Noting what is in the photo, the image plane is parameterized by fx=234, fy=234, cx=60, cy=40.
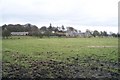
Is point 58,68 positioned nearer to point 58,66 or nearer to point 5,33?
point 58,66

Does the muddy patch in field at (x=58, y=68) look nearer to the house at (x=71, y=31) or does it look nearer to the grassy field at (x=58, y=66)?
the grassy field at (x=58, y=66)

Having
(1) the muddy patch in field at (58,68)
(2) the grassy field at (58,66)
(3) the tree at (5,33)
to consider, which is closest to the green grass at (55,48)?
(2) the grassy field at (58,66)

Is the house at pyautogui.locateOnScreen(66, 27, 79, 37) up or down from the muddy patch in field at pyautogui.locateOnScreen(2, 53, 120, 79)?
up

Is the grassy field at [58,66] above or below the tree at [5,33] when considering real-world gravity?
below

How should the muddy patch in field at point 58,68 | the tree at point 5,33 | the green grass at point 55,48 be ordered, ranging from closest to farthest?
1. the muddy patch in field at point 58,68
2. the tree at point 5,33
3. the green grass at point 55,48

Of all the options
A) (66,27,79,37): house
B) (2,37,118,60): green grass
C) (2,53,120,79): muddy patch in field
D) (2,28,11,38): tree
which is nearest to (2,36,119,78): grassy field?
(2,53,120,79): muddy patch in field

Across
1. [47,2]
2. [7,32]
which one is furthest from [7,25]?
[47,2]

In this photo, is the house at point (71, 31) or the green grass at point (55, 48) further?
the house at point (71, 31)

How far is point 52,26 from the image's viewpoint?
9695mm

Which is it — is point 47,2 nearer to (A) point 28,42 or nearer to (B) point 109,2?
(B) point 109,2

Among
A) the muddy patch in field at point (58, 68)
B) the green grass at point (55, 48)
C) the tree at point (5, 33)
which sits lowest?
the muddy patch in field at point (58, 68)

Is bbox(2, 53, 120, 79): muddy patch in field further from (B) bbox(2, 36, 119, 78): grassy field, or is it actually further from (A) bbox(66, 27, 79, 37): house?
(A) bbox(66, 27, 79, 37): house

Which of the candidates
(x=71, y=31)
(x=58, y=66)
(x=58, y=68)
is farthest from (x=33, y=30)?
(x=58, y=68)

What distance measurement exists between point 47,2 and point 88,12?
5.31 feet
